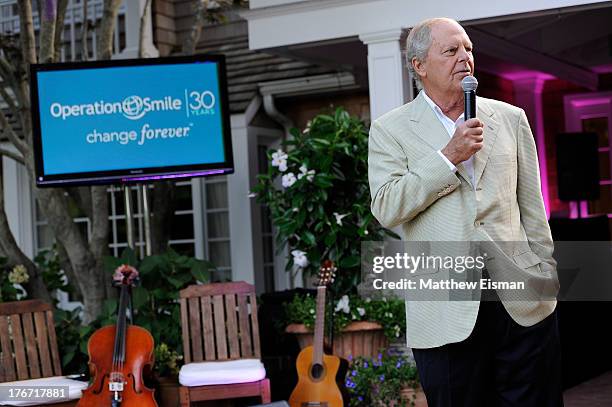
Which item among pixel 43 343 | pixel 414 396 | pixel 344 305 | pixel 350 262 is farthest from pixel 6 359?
pixel 414 396

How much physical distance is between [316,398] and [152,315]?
1315mm

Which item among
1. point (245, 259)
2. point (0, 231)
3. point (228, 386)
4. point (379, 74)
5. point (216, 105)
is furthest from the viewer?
point (245, 259)

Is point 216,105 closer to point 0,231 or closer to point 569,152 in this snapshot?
point 0,231

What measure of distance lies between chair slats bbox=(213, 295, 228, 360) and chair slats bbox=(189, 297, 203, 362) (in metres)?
0.10

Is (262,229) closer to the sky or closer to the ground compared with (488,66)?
closer to the ground

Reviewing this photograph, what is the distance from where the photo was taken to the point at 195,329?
5434 millimetres

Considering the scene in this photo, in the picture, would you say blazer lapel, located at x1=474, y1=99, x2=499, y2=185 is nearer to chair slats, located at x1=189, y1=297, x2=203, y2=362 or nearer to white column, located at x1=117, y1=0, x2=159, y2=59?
Answer: chair slats, located at x1=189, y1=297, x2=203, y2=362

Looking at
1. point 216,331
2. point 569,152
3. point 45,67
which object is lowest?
point 216,331

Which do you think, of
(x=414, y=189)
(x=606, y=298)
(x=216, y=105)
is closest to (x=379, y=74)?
(x=216, y=105)

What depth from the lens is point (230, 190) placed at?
782 cm

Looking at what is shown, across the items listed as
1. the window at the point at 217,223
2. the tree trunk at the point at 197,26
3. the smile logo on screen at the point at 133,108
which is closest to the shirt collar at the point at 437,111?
the smile logo on screen at the point at 133,108

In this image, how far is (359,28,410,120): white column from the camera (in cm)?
537

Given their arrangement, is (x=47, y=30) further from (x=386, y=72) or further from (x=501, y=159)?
(x=501, y=159)

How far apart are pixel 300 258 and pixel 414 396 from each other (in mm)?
1032
